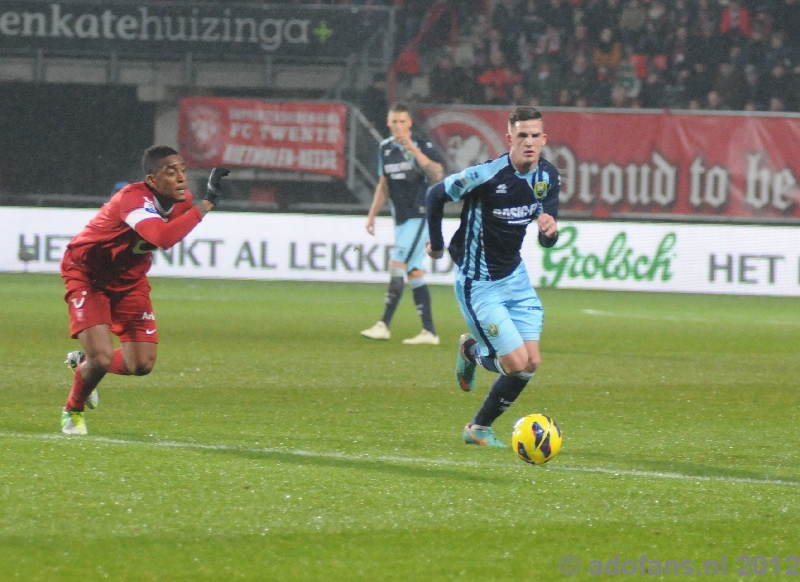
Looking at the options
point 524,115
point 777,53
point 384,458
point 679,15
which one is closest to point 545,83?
point 679,15

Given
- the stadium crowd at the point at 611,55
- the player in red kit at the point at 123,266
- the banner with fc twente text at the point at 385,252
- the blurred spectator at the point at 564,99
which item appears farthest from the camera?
the stadium crowd at the point at 611,55

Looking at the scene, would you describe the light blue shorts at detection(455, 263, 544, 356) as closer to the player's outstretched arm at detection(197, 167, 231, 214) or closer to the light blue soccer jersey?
the light blue soccer jersey

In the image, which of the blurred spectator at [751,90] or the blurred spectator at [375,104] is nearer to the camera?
the blurred spectator at [375,104]

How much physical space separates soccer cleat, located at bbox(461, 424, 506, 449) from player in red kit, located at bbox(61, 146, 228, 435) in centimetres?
174

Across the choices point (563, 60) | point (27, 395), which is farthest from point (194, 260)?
point (27, 395)

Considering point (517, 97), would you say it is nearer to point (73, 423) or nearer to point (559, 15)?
point (559, 15)

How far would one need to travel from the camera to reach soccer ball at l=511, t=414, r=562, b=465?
5.91 meters

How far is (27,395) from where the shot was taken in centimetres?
810

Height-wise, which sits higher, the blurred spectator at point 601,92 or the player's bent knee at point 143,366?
the blurred spectator at point 601,92

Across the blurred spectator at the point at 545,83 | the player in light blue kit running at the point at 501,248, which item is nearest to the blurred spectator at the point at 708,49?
the blurred spectator at the point at 545,83

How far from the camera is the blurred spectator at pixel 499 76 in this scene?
73.7ft

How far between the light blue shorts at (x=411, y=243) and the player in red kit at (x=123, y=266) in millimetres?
4946

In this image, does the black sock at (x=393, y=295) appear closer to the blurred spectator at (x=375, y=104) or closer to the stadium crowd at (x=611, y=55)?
the blurred spectator at (x=375, y=104)

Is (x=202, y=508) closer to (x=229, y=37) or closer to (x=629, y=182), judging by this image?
(x=629, y=182)
